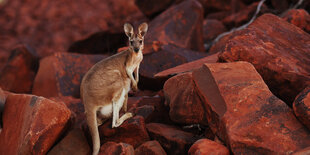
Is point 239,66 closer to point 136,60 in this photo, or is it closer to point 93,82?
point 136,60

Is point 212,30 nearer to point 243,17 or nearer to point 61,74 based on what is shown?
point 243,17

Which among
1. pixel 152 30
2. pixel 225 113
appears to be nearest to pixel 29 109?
pixel 225 113

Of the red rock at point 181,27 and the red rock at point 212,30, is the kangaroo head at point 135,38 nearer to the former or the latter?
the red rock at point 181,27

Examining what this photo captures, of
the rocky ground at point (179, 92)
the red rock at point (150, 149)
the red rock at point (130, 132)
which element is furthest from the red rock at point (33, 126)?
the red rock at point (150, 149)

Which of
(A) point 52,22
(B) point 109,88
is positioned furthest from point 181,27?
(B) point 109,88

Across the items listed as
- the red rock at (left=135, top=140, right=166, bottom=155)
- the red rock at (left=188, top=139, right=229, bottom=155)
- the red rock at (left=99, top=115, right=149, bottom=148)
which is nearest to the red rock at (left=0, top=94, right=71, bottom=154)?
the red rock at (left=99, top=115, right=149, bottom=148)

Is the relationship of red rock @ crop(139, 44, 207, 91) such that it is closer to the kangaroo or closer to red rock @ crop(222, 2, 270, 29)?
the kangaroo
